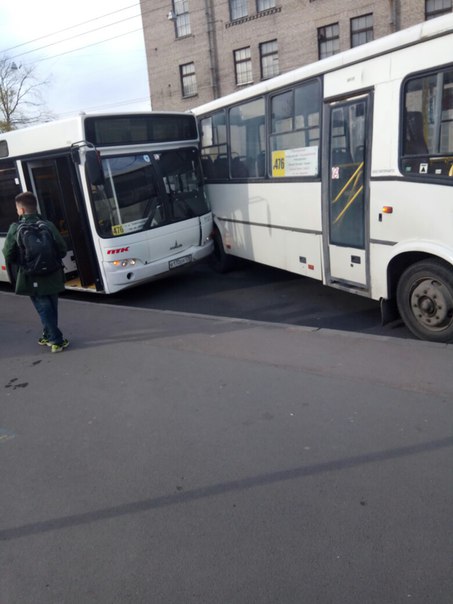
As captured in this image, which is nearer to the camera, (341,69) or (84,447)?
(84,447)

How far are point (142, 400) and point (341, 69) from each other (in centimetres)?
439

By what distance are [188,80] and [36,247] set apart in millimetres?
27820

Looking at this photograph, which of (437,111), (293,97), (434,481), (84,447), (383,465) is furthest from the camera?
(293,97)

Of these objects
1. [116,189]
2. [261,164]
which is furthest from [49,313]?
[261,164]

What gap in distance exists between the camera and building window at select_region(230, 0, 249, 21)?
89.9ft

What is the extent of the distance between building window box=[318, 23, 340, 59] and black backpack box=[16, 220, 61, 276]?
2293 centimetres

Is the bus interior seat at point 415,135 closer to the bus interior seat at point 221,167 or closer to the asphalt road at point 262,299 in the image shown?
the asphalt road at point 262,299

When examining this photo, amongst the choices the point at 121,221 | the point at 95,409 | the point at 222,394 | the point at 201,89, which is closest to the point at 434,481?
the point at 222,394

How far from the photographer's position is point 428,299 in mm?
5500

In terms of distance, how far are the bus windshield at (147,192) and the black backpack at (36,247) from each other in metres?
2.14

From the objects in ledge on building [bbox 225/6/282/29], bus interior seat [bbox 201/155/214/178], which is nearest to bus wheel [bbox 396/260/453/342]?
bus interior seat [bbox 201/155/214/178]

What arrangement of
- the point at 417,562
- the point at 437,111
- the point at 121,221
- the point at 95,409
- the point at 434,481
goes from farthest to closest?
the point at 121,221
the point at 437,111
the point at 95,409
the point at 434,481
the point at 417,562

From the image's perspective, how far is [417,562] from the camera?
2.59m

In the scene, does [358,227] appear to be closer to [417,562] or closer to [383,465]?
[383,465]
